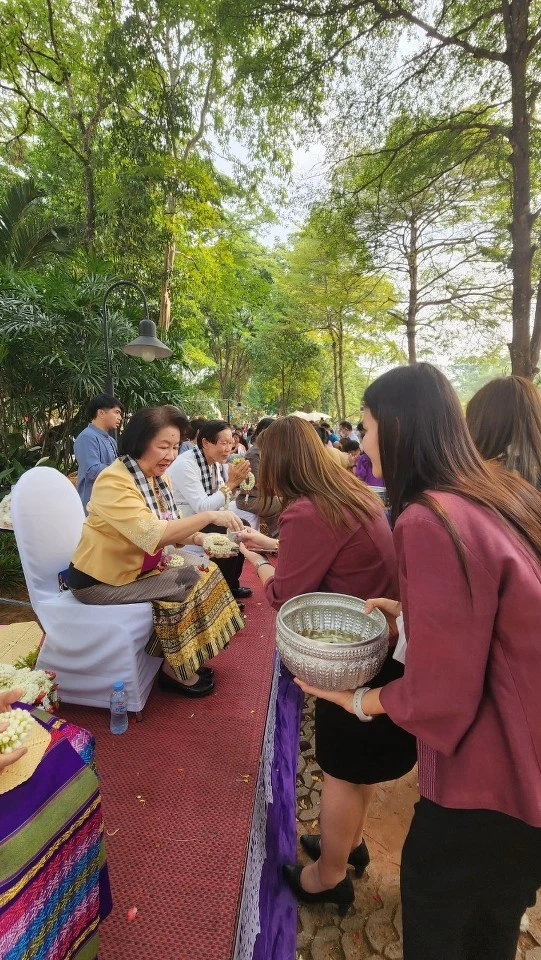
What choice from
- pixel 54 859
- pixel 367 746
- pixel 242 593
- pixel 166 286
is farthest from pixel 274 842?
pixel 166 286

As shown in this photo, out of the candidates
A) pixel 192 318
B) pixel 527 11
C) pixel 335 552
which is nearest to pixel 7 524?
pixel 335 552

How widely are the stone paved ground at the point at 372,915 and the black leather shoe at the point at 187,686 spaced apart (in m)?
0.82

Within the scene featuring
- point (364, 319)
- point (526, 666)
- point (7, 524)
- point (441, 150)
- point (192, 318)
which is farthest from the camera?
point (364, 319)

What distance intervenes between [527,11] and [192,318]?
34.6ft

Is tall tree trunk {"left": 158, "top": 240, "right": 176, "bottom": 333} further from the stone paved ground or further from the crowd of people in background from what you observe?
the stone paved ground

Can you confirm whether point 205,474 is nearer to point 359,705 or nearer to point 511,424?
point 511,424

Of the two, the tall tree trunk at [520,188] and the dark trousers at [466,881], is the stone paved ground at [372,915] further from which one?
the tall tree trunk at [520,188]

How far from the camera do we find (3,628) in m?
3.60

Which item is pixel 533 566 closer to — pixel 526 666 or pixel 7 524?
pixel 526 666

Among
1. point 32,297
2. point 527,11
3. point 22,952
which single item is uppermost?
point 527,11

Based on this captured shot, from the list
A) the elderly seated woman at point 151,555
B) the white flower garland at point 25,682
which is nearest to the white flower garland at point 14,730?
Answer: the white flower garland at point 25,682

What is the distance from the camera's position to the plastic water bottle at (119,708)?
92.8 inches

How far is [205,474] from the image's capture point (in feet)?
12.6

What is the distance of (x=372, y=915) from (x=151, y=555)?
1.85m
